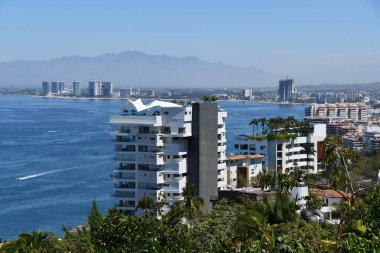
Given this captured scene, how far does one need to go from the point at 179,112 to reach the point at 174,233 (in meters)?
9.42

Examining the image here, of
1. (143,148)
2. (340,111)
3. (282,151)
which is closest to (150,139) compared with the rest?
(143,148)

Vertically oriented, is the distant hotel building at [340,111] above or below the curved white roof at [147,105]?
below

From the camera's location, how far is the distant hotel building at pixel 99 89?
11525cm

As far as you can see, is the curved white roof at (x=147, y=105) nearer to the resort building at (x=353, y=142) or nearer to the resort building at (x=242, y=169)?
the resort building at (x=242, y=169)

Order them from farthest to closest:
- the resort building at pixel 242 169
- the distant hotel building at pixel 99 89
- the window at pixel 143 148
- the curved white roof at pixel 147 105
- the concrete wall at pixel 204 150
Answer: the distant hotel building at pixel 99 89, the resort building at pixel 242 169, the curved white roof at pixel 147 105, the window at pixel 143 148, the concrete wall at pixel 204 150

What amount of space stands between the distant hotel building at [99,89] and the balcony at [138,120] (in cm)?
9772

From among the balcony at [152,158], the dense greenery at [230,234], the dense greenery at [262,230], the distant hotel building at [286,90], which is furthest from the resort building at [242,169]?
the distant hotel building at [286,90]

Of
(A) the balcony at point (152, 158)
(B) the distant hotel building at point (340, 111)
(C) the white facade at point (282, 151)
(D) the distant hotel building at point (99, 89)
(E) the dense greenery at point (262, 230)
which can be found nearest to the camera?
(E) the dense greenery at point (262, 230)

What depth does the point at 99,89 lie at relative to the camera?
116125 millimetres

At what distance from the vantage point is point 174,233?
7.73 metres

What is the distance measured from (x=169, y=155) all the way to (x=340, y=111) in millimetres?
51066

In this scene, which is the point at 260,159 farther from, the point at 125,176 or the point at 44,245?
the point at 44,245

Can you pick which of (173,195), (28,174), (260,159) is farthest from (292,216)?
(28,174)

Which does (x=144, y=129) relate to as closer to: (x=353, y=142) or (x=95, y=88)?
(x=353, y=142)
